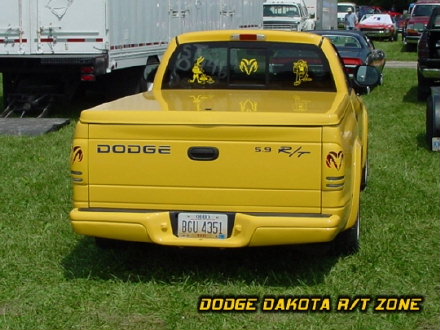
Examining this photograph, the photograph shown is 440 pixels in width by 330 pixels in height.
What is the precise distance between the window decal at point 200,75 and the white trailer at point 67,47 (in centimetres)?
628

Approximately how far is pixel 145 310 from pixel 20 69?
9734 mm

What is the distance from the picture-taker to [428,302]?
5.66 meters

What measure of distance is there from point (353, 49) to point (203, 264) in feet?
43.4

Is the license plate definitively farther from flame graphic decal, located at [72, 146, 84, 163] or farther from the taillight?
the taillight

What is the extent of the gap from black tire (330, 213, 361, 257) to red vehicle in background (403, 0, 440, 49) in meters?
26.1

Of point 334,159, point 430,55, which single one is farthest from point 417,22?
point 334,159

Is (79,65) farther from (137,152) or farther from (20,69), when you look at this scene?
(137,152)

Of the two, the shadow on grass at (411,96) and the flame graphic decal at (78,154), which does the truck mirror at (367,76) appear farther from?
the shadow on grass at (411,96)

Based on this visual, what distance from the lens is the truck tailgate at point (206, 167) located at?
219 inches

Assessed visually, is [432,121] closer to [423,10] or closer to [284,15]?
[284,15]

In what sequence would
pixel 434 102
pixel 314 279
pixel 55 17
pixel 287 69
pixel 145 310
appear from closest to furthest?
pixel 145 310, pixel 314 279, pixel 287 69, pixel 434 102, pixel 55 17

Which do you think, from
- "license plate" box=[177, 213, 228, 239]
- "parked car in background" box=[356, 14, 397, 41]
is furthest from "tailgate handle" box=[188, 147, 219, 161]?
"parked car in background" box=[356, 14, 397, 41]

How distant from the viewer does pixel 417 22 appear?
115ft

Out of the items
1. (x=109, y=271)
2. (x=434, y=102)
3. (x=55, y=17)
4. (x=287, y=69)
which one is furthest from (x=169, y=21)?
(x=109, y=271)
